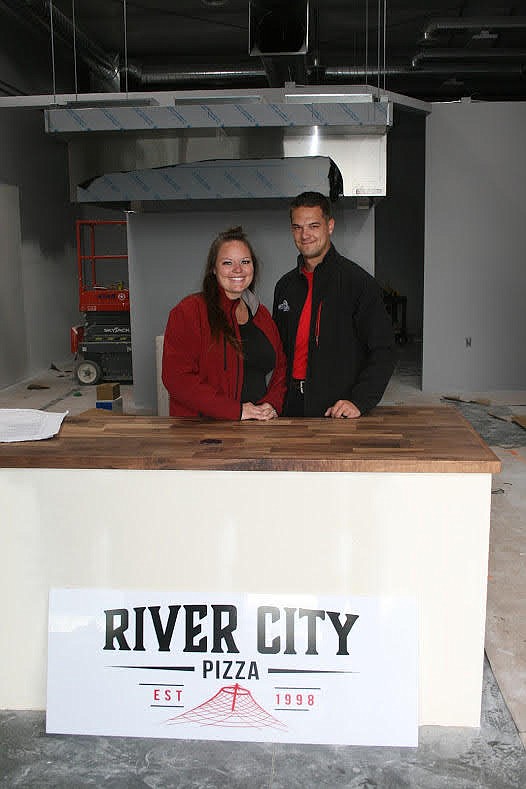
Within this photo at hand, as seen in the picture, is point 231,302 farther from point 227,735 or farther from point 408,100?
point 408,100

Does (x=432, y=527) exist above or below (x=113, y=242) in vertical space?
below

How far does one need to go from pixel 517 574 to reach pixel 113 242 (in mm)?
9340

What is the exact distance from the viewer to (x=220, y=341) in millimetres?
2564

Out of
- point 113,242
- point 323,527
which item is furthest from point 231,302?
point 113,242

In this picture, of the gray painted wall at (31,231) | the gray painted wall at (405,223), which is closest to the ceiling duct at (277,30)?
the gray painted wall at (31,231)

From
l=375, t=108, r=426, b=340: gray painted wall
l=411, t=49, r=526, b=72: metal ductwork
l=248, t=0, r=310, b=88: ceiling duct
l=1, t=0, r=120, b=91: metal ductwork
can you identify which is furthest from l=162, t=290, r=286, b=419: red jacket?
l=375, t=108, r=426, b=340: gray painted wall

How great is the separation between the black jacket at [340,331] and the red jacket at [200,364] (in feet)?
0.87

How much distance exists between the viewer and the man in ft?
9.12

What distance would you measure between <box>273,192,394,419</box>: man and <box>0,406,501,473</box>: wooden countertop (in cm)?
35

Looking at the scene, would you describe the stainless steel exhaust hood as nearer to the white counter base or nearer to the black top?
the black top

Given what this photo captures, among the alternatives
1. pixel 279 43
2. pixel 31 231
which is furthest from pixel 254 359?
pixel 31 231

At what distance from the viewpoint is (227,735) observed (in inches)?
81.4

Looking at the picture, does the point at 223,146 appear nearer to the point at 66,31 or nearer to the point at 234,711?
the point at 66,31

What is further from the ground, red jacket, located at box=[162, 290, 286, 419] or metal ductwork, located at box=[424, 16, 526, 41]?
metal ductwork, located at box=[424, 16, 526, 41]
